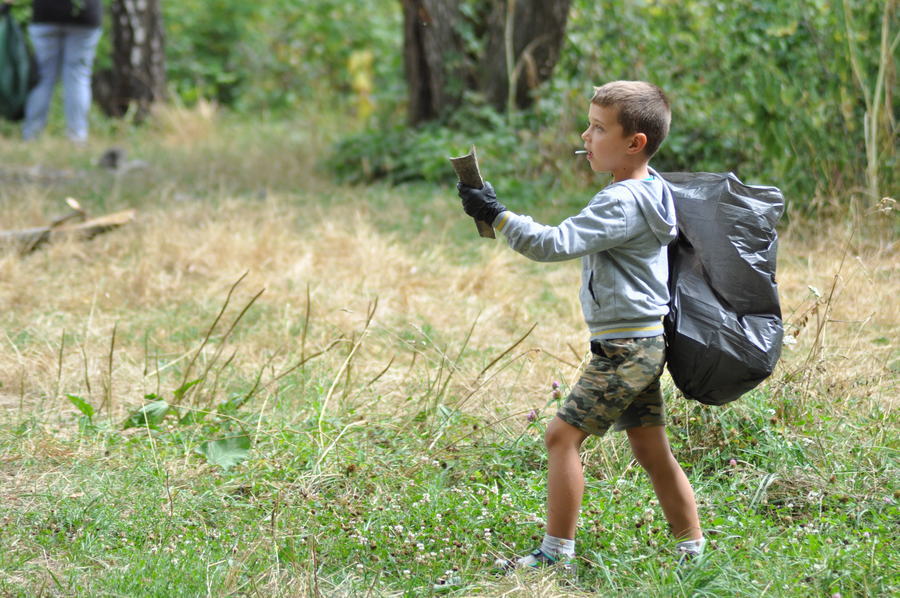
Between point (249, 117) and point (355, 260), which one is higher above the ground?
point (355, 260)

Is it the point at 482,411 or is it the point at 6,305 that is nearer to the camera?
the point at 482,411

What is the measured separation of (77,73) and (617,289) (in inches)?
385

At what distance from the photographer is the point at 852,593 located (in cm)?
266

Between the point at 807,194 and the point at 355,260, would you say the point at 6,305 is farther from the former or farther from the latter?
the point at 807,194

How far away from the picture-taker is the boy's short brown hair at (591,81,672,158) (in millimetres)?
2768

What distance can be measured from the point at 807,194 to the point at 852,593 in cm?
424

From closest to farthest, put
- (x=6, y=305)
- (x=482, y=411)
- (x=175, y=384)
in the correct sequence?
(x=482, y=411), (x=175, y=384), (x=6, y=305)

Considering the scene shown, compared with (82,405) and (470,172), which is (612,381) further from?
(82,405)

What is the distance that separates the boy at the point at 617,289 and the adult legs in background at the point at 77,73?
9.45 m

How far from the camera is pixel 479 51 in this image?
9266mm

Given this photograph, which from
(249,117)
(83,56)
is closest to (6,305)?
(83,56)

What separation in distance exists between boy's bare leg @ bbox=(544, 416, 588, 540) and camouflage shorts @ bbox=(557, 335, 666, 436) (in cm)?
4

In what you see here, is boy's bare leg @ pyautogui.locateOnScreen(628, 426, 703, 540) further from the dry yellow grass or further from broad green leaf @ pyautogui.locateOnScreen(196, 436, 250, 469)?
broad green leaf @ pyautogui.locateOnScreen(196, 436, 250, 469)

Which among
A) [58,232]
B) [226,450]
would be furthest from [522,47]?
[226,450]
